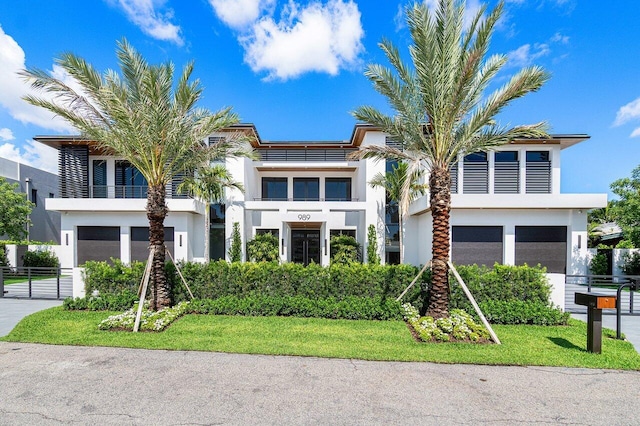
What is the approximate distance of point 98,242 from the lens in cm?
1680

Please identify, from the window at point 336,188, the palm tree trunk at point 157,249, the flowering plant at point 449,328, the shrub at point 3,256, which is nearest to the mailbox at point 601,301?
the flowering plant at point 449,328

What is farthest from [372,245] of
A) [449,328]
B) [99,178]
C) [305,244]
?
[99,178]

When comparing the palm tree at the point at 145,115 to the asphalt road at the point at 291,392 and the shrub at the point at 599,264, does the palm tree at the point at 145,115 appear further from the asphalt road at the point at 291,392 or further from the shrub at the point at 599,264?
the shrub at the point at 599,264

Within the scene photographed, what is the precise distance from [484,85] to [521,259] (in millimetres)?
10437

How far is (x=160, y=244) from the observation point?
870 cm

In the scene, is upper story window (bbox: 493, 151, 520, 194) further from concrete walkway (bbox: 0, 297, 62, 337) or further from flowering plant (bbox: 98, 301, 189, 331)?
concrete walkway (bbox: 0, 297, 62, 337)

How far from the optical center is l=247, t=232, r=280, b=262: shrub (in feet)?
56.2

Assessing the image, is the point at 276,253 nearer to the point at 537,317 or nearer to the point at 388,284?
the point at 388,284

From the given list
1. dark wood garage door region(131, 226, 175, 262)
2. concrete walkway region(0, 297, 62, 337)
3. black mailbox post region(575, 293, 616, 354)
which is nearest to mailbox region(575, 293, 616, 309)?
black mailbox post region(575, 293, 616, 354)

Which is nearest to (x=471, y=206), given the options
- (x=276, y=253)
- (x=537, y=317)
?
(x=537, y=317)

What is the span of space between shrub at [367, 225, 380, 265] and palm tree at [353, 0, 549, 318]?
8753 mm

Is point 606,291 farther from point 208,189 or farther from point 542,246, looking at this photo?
point 208,189

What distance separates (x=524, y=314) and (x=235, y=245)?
1414 cm

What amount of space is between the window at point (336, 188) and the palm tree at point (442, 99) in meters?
12.9
